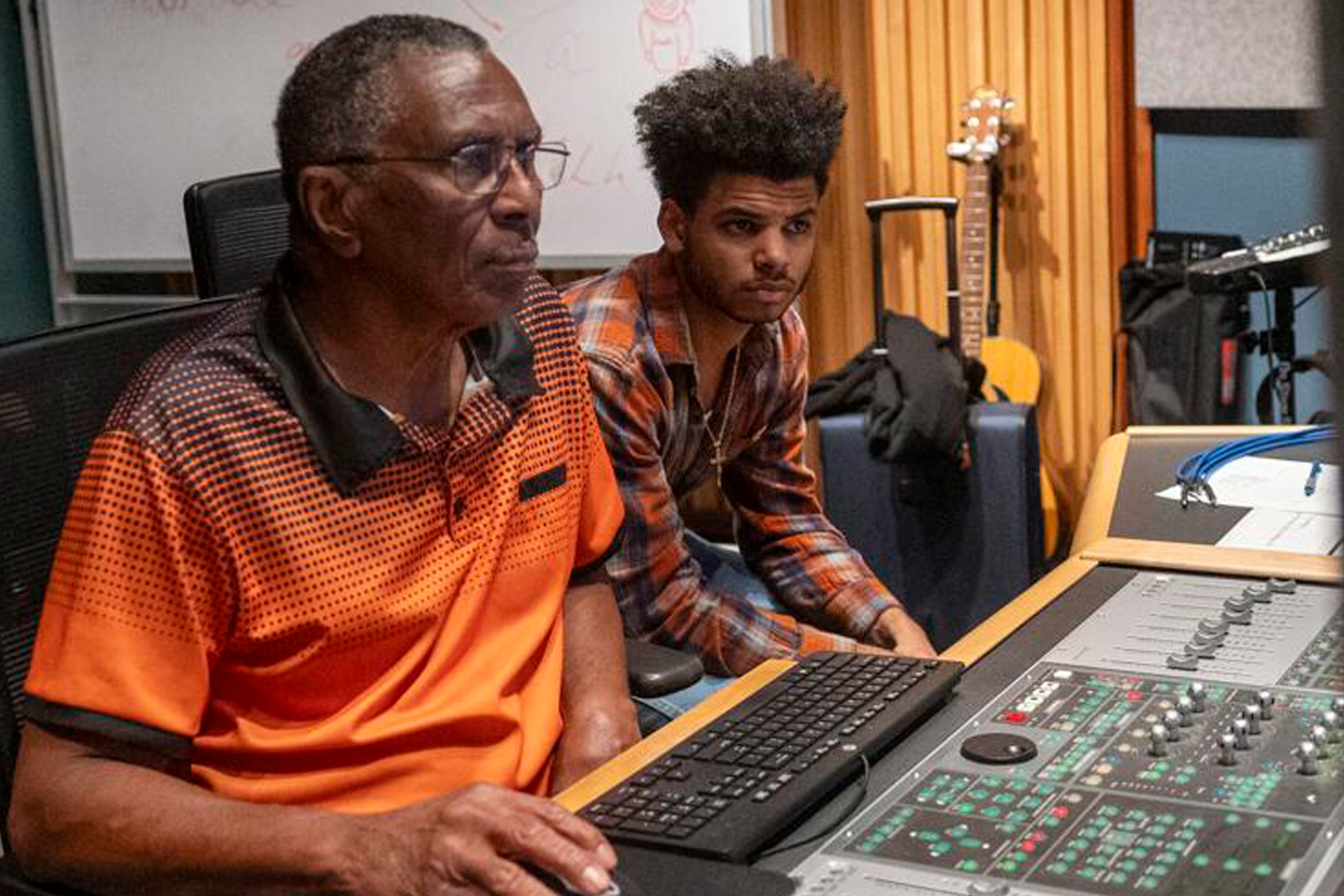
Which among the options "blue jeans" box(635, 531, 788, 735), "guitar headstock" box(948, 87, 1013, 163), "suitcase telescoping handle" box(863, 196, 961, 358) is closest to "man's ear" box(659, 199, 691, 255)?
"blue jeans" box(635, 531, 788, 735)

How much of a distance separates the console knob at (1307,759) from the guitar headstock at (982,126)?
303 cm

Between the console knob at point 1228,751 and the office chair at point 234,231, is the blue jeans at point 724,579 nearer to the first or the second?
the office chair at point 234,231

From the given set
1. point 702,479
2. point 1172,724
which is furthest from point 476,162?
point 702,479

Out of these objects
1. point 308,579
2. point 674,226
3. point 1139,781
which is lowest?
point 1139,781

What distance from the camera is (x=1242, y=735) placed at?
1.22 metres

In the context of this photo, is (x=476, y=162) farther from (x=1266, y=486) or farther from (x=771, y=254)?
(x=1266, y=486)

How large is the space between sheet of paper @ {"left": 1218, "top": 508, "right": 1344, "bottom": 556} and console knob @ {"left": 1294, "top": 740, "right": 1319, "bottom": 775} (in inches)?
20.8

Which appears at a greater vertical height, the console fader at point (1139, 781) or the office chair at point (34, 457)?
the office chair at point (34, 457)

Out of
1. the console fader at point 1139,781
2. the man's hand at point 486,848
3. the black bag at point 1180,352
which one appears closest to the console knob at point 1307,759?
the console fader at point 1139,781

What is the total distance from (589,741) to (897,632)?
0.60 meters

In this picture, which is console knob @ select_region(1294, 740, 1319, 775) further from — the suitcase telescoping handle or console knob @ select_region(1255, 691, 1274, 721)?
the suitcase telescoping handle

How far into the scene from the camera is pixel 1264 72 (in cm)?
396

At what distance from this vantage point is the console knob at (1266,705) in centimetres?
127

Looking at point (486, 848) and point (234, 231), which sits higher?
point (234, 231)
